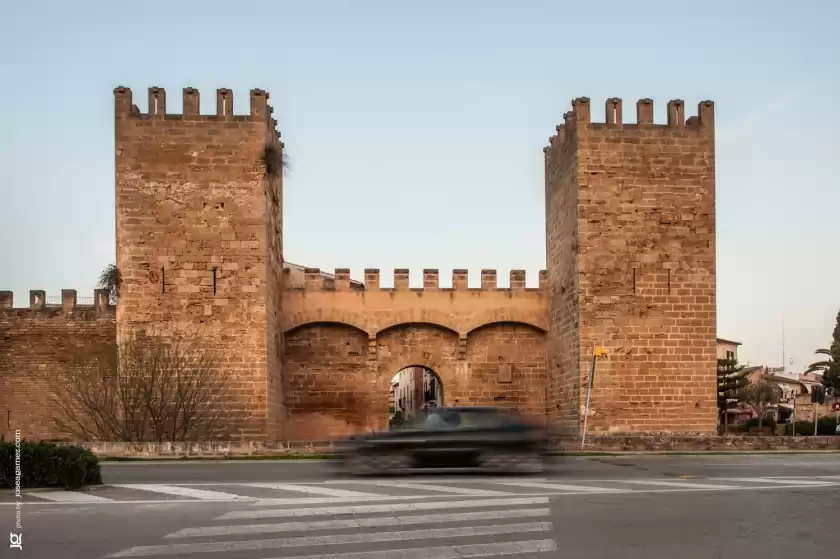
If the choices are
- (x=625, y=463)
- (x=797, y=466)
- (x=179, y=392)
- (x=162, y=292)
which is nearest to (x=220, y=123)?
(x=162, y=292)

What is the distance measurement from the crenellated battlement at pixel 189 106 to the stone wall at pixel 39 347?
6.73 meters

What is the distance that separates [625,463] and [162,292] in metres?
13.7

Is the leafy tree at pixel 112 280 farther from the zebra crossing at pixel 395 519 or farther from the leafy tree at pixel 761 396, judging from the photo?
the leafy tree at pixel 761 396

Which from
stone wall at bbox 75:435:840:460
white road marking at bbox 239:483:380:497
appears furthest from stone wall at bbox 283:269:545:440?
white road marking at bbox 239:483:380:497

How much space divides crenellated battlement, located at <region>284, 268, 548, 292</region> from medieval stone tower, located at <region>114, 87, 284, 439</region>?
356 cm

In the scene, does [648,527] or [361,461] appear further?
[361,461]

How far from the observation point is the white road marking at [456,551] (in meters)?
6.77

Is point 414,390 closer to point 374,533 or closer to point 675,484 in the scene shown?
point 675,484

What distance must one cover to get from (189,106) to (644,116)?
11422 millimetres

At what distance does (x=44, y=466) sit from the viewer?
1107cm

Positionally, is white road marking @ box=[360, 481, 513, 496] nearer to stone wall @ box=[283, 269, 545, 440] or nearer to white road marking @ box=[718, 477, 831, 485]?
white road marking @ box=[718, 477, 831, 485]

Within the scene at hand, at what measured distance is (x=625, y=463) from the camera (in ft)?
54.4

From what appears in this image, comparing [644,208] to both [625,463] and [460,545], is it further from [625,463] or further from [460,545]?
[460,545]

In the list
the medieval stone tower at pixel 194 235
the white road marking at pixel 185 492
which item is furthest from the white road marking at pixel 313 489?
the medieval stone tower at pixel 194 235
